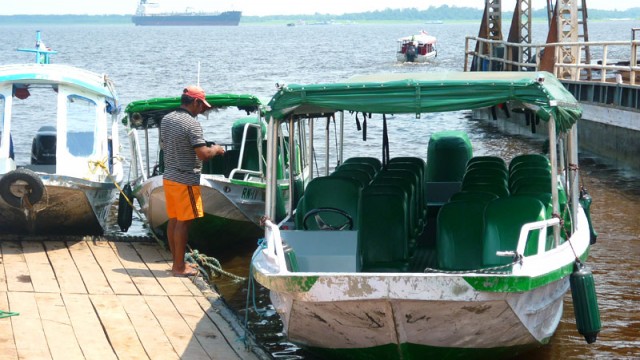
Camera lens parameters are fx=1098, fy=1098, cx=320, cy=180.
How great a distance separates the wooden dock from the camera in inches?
326

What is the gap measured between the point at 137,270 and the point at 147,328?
7.51 ft

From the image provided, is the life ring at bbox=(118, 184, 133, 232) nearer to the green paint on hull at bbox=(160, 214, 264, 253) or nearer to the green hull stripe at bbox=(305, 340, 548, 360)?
the green paint on hull at bbox=(160, 214, 264, 253)

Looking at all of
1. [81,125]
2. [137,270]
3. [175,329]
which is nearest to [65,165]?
[81,125]

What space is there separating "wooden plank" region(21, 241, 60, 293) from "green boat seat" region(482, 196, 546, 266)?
398 centimetres

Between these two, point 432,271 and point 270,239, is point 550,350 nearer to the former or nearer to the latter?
point 432,271

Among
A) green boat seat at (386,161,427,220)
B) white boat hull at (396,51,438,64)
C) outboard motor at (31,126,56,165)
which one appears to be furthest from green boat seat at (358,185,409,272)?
white boat hull at (396,51,438,64)

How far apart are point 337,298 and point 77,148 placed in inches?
255

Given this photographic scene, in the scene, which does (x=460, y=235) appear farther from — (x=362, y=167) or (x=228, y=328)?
(x=362, y=167)

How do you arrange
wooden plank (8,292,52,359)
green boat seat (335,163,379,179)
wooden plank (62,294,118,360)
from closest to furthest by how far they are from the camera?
wooden plank (8,292,52,359), wooden plank (62,294,118,360), green boat seat (335,163,379,179)

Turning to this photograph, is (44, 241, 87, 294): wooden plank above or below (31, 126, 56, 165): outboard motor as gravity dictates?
below

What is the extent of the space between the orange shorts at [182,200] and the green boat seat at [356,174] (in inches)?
54.3

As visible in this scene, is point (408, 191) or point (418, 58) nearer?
point (408, 191)

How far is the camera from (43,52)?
1445 cm

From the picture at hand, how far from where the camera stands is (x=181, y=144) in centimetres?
1045
